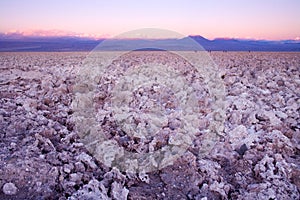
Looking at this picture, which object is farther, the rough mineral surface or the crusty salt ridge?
the crusty salt ridge

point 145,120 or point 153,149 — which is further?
point 145,120

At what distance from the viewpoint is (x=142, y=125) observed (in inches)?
176

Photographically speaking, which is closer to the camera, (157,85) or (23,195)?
(23,195)

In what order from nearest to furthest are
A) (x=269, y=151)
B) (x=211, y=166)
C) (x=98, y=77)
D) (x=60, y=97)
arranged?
(x=211, y=166)
(x=269, y=151)
(x=60, y=97)
(x=98, y=77)

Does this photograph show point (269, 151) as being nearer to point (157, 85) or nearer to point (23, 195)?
point (23, 195)

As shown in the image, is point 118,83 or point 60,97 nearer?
point 60,97

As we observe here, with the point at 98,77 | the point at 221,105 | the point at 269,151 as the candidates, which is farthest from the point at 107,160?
the point at 98,77

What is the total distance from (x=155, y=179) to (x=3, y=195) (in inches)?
55.5

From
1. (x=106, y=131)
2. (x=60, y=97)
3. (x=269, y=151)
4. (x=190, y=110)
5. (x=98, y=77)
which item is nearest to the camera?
(x=269, y=151)

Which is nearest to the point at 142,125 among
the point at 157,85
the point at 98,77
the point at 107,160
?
the point at 107,160

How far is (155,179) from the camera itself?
11.0 ft

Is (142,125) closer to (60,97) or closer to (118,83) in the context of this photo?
(60,97)

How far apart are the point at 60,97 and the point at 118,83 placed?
1.82 metres

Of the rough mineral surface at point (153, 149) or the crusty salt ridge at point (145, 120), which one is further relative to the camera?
the crusty salt ridge at point (145, 120)
